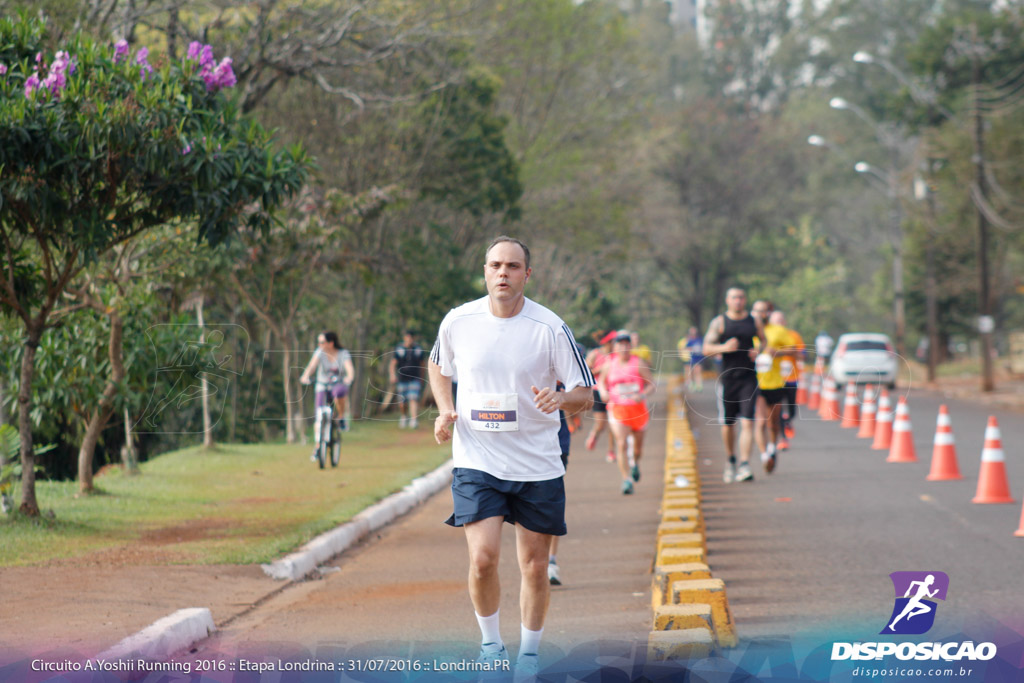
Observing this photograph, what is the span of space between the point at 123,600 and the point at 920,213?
4257cm

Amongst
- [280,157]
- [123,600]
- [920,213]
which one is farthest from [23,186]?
[920,213]

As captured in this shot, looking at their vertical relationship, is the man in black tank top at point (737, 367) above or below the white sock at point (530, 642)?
above

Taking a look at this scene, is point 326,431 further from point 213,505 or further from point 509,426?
point 509,426

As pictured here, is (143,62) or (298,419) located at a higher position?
(143,62)

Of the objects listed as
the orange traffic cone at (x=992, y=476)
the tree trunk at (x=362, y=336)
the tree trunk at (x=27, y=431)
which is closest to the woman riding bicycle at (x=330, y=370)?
the tree trunk at (x=27, y=431)

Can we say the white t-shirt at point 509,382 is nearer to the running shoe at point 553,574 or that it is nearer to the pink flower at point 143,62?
the running shoe at point 553,574

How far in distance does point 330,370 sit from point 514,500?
1123cm

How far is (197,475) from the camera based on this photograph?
14688 millimetres

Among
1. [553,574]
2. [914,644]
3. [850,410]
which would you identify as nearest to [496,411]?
[914,644]

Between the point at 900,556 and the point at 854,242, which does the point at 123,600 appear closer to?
the point at 900,556

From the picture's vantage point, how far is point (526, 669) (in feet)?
17.1

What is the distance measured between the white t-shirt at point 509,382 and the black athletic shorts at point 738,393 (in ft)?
25.3

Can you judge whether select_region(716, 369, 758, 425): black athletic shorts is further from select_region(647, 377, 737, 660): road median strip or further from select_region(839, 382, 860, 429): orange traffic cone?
select_region(839, 382, 860, 429): orange traffic cone

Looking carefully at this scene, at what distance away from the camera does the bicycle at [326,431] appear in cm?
1571
